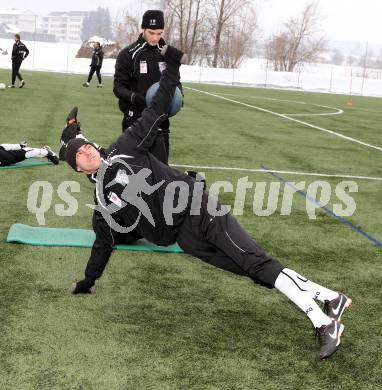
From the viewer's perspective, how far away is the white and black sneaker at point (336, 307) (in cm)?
428

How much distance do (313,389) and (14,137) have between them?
416 inches

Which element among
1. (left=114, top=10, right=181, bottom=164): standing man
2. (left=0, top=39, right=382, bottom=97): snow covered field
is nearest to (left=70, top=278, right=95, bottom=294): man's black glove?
(left=114, top=10, right=181, bottom=164): standing man

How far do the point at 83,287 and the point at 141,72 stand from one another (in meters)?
2.75

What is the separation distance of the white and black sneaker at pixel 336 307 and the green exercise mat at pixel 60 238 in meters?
2.18

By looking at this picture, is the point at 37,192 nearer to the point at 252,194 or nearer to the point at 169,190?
the point at 252,194

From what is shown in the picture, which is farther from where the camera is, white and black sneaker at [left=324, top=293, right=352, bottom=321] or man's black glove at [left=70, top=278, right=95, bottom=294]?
man's black glove at [left=70, top=278, right=95, bottom=294]

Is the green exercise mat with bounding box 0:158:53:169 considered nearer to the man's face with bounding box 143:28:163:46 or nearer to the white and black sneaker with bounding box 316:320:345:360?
the man's face with bounding box 143:28:163:46

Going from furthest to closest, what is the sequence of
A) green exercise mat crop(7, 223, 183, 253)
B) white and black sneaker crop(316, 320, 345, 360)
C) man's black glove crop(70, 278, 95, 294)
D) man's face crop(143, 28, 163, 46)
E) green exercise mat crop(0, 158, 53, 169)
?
green exercise mat crop(0, 158, 53, 169), man's face crop(143, 28, 163, 46), green exercise mat crop(7, 223, 183, 253), man's black glove crop(70, 278, 95, 294), white and black sneaker crop(316, 320, 345, 360)

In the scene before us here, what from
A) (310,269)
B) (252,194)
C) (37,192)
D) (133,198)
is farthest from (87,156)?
(252,194)

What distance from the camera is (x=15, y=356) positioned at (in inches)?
154

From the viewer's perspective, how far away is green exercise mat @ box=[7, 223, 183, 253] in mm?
6227

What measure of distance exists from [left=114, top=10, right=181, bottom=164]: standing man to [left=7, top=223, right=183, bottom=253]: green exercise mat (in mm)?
996

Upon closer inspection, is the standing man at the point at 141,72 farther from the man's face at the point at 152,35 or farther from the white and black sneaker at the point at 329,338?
the white and black sneaker at the point at 329,338

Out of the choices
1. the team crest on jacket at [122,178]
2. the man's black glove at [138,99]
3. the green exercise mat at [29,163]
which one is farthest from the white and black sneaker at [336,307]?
the green exercise mat at [29,163]
